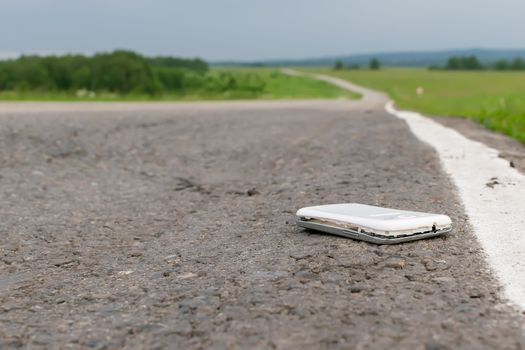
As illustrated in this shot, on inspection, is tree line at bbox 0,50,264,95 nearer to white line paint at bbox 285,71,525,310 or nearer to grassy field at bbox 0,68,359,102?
grassy field at bbox 0,68,359,102

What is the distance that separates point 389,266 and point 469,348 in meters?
1.01

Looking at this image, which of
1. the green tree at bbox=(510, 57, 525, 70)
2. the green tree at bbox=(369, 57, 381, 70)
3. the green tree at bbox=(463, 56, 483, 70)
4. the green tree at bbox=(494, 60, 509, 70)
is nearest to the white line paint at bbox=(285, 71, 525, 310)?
the green tree at bbox=(494, 60, 509, 70)

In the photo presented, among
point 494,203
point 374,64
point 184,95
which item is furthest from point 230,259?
point 374,64

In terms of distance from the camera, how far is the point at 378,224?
3.70 meters

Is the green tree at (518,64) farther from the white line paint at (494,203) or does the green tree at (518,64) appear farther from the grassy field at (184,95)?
the white line paint at (494,203)

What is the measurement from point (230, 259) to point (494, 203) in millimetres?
1976

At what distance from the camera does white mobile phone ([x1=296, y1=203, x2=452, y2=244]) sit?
12.1ft

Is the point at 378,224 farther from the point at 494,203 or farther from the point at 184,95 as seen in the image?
the point at 184,95

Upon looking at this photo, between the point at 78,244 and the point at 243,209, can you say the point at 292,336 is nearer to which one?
the point at 78,244

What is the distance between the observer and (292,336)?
2553 millimetres

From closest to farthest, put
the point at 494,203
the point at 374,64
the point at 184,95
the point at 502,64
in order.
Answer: the point at 494,203 → the point at 184,95 → the point at 502,64 → the point at 374,64

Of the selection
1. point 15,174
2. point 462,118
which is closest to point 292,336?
point 15,174

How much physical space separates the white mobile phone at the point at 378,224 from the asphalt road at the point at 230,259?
6 cm

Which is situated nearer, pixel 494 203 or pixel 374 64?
pixel 494 203
